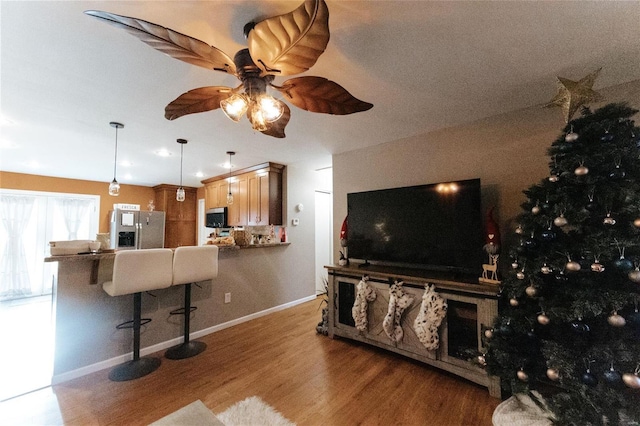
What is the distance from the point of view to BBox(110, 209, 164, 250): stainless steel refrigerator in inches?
193

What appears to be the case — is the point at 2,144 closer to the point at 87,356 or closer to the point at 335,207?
the point at 87,356

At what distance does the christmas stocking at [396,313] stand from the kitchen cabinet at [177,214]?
5.47m

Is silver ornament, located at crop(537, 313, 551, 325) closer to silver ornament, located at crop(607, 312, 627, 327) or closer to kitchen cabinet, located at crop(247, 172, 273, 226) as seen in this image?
silver ornament, located at crop(607, 312, 627, 327)

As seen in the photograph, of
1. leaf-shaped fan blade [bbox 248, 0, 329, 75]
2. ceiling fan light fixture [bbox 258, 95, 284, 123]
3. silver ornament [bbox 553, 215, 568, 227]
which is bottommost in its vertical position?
silver ornament [bbox 553, 215, 568, 227]

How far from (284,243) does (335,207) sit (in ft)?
3.65

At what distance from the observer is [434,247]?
2.46 metres

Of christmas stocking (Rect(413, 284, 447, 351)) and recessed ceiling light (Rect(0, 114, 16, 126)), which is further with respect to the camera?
recessed ceiling light (Rect(0, 114, 16, 126))

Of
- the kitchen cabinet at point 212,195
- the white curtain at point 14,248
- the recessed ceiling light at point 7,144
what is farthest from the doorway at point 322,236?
the white curtain at point 14,248

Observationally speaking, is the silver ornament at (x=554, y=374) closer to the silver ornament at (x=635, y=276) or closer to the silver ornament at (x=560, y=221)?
the silver ornament at (x=635, y=276)

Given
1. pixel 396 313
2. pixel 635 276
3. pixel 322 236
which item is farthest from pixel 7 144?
pixel 635 276

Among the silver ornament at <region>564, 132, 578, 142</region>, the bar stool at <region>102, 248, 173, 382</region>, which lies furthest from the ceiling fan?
the bar stool at <region>102, 248, 173, 382</region>

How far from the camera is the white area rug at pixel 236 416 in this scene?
4.20 ft

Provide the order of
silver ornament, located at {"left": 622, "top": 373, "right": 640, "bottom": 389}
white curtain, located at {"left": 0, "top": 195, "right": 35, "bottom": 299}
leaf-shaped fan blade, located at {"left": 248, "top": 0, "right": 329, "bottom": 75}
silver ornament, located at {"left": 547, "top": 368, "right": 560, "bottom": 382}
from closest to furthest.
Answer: leaf-shaped fan blade, located at {"left": 248, "top": 0, "right": 329, "bottom": 75} → silver ornament, located at {"left": 622, "top": 373, "right": 640, "bottom": 389} → silver ornament, located at {"left": 547, "top": 368, "right": 560, "bottom": 382} → white curtain, located at {"left": 0, "top": 195, "right": 35, "bottom": 299}

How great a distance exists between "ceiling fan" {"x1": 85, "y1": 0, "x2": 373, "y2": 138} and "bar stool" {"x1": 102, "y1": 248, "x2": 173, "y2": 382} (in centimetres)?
135
